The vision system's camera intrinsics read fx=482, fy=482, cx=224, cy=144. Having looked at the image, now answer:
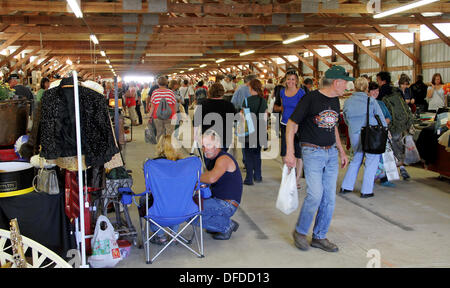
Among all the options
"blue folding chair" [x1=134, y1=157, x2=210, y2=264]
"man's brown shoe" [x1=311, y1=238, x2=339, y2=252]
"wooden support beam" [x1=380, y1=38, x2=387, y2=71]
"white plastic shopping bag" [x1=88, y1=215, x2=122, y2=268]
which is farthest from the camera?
"wooden support beam" [x1=380, y1=38, x2=387, y2=71]

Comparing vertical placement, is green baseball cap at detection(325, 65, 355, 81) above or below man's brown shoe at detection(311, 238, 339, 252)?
above

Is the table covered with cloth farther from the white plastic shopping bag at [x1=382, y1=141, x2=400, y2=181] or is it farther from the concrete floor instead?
the white plastic shopping bag at [x1=382, y1=141, x2=400, y2=181]

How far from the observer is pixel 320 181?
379 cm

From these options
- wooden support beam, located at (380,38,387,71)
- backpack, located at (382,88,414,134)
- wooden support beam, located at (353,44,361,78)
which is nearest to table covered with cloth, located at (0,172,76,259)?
backpack, located at (382,88,414,134)

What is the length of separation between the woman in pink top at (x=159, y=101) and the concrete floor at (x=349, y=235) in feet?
4.64

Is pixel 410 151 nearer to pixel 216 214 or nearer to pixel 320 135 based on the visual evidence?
pixel 320 135

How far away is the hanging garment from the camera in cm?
335

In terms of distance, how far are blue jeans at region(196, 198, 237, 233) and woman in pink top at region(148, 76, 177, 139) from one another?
11.4 feet

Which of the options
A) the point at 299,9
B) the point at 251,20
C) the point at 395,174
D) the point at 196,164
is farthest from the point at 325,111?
the point at 251,20

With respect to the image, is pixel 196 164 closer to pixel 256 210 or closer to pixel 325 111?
pixel 325 111

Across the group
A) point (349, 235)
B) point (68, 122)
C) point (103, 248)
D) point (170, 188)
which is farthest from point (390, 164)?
point (68, 122)

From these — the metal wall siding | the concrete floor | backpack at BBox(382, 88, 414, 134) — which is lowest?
the concrete floor

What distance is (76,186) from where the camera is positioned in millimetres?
3596

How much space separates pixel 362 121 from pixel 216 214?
2490 mm
